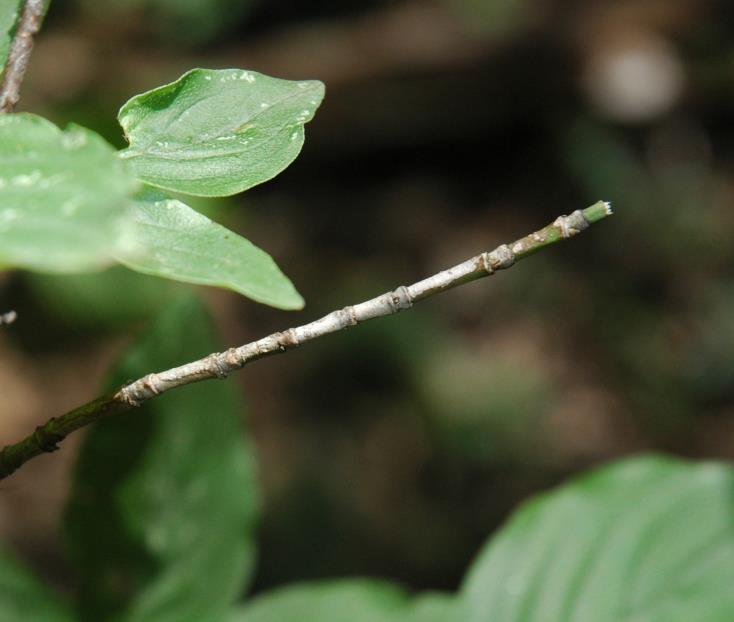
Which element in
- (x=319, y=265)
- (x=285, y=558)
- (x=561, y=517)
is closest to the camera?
(x=561, y=517)

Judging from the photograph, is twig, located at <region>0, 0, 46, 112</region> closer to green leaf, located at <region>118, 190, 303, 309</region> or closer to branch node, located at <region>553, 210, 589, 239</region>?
green leaf, located at <region>118, 190, 303, 309</region>

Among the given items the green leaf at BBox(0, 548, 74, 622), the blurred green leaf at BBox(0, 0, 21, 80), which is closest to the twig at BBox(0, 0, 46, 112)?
the blurred green leaf at BBox(0, 0, 21, 80)

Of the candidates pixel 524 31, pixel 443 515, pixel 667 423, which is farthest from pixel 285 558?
pixel 524 31

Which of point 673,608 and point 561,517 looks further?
point 561,517

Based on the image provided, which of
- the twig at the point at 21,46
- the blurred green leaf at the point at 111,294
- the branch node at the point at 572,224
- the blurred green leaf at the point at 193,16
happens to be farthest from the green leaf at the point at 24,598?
the blurred green leaf at the point at 193,16

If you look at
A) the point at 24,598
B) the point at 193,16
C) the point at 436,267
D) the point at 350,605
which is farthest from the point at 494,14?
the point at 24,598

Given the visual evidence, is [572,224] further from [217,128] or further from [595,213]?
[217,128]

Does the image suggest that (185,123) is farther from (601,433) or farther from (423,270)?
(423,270)
